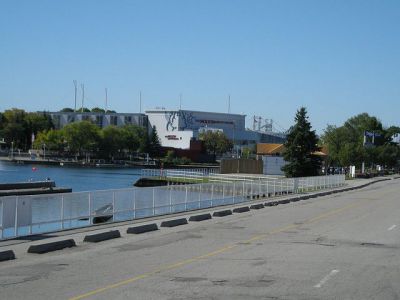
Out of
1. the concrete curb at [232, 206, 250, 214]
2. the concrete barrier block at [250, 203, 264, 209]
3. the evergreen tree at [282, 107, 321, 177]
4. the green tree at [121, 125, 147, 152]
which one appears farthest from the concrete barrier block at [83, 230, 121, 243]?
the green tree at [121, 125, 147, 152]

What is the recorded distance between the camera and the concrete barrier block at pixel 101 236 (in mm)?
17875

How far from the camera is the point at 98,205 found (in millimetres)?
22375

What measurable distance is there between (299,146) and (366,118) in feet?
296

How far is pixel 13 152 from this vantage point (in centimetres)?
17712

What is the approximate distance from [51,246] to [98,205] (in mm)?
6396

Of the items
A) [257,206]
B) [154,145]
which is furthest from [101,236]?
[154,145]

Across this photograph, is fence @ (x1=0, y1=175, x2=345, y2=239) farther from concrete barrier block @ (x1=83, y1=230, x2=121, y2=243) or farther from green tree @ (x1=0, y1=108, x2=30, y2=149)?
green tree @ (x1=0, y1=108, x2=30, y2=149)

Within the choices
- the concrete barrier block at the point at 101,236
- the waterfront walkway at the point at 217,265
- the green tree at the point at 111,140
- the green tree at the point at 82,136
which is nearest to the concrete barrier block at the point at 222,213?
the waterfront walkway at the point at 217,265

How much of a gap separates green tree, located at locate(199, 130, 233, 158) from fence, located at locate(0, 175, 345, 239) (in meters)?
147

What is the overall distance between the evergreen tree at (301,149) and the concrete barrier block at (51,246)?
206 feet

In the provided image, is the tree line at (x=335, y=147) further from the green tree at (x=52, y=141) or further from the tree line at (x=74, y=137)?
the green tree at (x=52, y=141)

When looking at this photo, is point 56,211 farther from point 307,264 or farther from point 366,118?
point 366,118

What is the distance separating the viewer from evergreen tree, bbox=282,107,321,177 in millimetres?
77750

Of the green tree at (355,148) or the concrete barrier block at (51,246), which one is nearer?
the concrete barrier block at (51,246)
